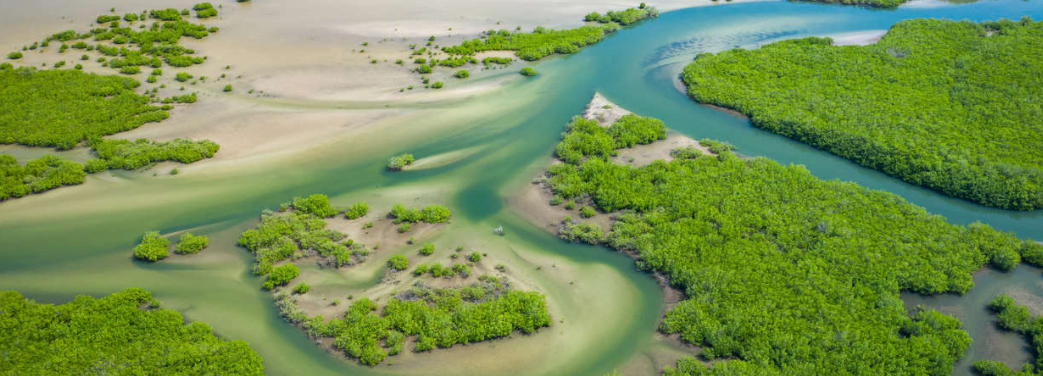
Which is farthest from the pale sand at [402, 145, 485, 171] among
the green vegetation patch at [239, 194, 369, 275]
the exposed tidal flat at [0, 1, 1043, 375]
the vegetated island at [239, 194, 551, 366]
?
the green vegetation patch at [239, 194, 369, 275]

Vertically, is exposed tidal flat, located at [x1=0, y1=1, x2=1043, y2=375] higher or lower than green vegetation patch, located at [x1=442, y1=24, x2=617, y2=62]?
lower

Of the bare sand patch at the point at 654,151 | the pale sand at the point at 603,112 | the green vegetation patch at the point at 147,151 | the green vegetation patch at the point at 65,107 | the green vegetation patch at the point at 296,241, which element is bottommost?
the green vegetation patch at the point at 296,241

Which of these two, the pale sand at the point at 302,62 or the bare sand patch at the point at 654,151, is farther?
the pale sand at the point at 302,62

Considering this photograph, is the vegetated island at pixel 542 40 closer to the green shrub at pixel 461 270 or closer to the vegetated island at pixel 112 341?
the green shrub at pixel 461 270

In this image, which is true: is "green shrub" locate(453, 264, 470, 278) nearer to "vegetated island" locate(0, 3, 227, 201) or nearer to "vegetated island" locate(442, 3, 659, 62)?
"vegetated island" locate(0, 3, 227, 201)

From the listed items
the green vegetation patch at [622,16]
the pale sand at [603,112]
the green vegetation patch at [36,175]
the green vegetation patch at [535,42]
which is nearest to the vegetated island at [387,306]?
the green vegetation patch at [36,175]

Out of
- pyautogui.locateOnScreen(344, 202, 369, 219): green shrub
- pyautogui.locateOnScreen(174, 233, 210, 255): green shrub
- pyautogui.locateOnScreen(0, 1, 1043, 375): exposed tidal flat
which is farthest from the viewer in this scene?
pyautogui.locateOnScreen(344, 202, 369, 219): green shrub

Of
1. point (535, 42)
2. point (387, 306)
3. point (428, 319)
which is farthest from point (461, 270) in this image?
point (535, 42)
